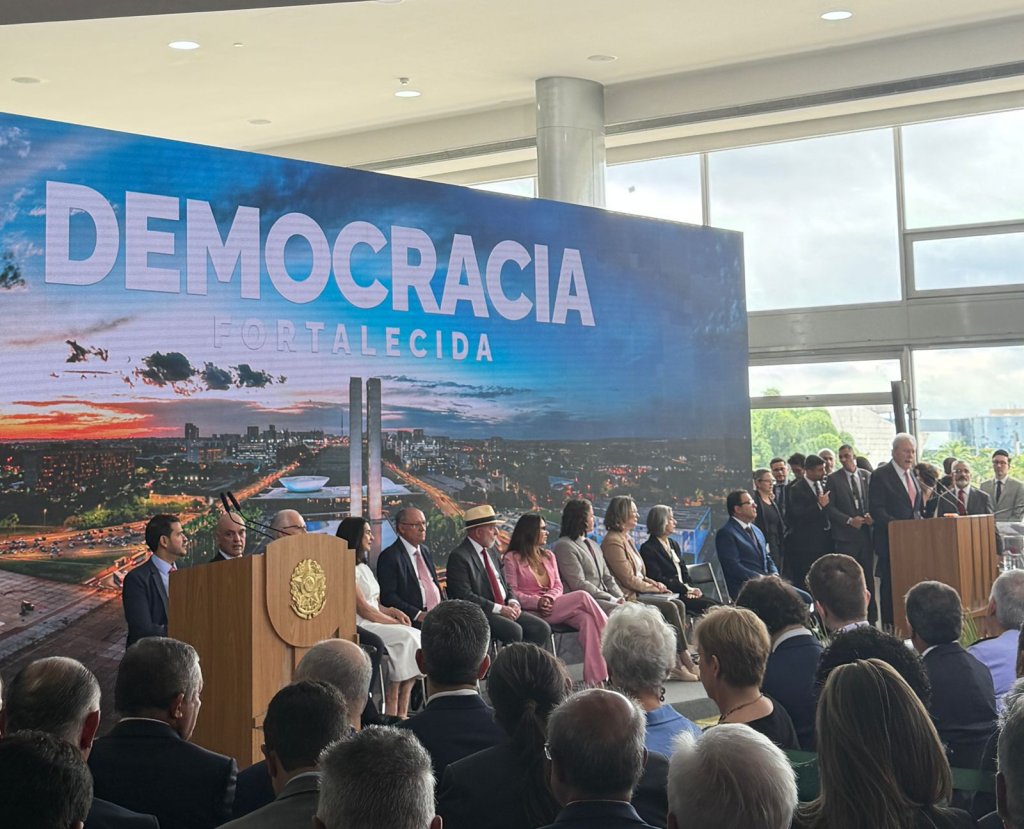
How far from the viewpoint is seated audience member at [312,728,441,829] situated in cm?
197

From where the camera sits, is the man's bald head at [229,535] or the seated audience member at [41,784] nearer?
the seated audience member at [41,784]

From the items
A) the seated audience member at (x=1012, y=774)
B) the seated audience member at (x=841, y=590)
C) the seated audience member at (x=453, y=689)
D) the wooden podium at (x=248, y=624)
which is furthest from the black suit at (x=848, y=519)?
the seated audience member at (x=1012, y=774)

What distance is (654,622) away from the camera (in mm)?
3602

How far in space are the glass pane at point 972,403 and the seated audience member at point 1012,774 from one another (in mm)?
10956

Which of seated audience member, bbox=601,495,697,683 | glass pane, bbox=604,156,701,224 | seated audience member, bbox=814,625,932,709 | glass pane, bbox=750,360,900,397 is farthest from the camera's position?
glass pane, bbox=604,156,701,224

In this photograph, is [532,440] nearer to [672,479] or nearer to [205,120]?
[672,479]

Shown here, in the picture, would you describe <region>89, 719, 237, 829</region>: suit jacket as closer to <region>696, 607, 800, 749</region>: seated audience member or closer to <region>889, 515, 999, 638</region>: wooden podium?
<region>696, 607, 800, 749</region>: seated audience member

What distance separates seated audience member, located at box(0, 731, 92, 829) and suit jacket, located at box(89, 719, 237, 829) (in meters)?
1.07

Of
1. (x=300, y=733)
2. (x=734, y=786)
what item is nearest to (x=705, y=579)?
(x=300, y=733)

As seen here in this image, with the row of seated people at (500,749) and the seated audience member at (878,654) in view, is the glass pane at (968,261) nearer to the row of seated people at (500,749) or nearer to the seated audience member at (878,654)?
the row of seated people at (500,749)

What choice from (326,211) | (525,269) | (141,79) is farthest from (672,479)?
(141,79)

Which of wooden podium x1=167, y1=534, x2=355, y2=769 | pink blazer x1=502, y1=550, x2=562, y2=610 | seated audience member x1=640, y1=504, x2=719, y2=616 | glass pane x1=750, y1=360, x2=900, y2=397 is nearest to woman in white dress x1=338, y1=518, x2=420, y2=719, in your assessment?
pink blazer x1=502, y1=550, x2=562, y2=610

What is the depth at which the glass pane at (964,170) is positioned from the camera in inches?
471

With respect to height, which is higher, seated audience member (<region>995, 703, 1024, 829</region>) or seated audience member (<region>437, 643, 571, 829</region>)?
seated audience member (<region>995, 703, 1024, 829</region>)
